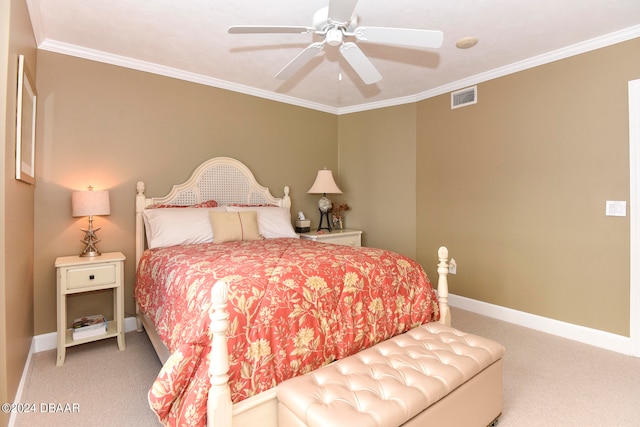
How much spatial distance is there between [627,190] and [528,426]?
2006mm

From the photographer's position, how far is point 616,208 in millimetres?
2611

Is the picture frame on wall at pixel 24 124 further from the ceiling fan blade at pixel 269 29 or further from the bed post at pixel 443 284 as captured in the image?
the bed post at pixel 443 284

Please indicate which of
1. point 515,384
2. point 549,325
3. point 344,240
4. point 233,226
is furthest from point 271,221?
point 549,325

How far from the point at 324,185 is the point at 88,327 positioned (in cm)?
274

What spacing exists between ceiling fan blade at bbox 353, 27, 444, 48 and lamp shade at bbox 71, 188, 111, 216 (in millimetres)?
2307

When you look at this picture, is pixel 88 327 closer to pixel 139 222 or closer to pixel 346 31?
pixel 139 222

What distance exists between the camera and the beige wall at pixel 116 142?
2709mm

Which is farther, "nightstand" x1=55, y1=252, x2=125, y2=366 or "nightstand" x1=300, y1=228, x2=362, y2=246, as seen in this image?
"nightstand" x1=300, y1=228, x2=362, y2=246

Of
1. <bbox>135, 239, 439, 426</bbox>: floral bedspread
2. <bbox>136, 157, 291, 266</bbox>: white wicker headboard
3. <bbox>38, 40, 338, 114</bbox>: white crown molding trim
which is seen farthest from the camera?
<bbox>136, 157, 291, 266</bbox>: white wicker headboard

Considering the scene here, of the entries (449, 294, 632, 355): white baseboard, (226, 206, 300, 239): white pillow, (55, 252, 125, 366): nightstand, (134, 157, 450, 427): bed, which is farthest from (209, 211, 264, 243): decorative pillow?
(449, 294, 632, 355): white baseboard

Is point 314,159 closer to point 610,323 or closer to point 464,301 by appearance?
point 464,301

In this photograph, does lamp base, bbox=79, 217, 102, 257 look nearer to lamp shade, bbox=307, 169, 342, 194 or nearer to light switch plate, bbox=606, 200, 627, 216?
lamp shade, bbox=307, 169, 342, 194

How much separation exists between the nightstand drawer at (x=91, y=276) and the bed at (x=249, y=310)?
9.7 inches

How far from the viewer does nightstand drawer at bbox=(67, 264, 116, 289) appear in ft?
7.95
